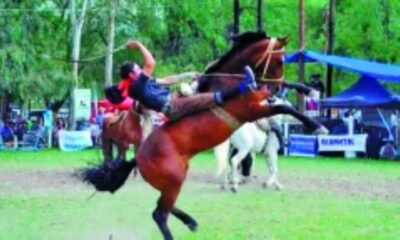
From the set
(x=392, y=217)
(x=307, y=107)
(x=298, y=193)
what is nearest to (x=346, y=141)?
(x=307, y=107)

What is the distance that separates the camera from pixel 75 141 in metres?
36.1

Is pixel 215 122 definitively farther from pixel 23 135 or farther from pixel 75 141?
pixel 23 135

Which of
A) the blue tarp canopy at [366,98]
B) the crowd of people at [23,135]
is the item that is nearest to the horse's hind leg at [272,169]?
the blue tarp canopy at [366,98]

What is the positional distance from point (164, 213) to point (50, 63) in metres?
36.0

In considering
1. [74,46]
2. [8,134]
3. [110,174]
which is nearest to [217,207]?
[110,174]

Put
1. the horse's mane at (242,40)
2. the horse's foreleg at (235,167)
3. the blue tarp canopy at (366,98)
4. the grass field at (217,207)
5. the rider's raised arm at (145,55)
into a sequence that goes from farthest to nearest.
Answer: the blue tarp canopy at (366,98)
the horse's foreleg at (235,167)
the grass field at (217,207)
the rider's raised arm at (145,55)
the horse's mane at (242,40)

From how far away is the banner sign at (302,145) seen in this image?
32.6m

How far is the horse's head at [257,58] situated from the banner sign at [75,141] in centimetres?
2568

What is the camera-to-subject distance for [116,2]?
4816cm

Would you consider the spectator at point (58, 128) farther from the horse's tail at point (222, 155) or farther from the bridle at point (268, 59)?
the bridle at point (268, 59)

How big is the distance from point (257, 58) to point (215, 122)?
2.76 feet

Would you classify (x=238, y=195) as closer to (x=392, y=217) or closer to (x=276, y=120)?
(x=276, y=120)

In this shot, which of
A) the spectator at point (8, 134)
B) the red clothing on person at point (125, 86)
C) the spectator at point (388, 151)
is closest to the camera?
the red clothing on person at point (125, 86)

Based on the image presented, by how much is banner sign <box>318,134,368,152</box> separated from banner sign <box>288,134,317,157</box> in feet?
0.84
